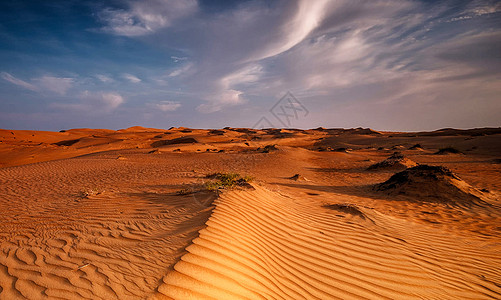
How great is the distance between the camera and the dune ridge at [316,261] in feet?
7.32

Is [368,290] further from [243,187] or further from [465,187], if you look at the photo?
[465,187]

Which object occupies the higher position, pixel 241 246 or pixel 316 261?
pixel 241 246

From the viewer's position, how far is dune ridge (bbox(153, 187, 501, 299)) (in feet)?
7.32

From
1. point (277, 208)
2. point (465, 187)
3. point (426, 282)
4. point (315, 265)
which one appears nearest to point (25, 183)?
point (277, 208)

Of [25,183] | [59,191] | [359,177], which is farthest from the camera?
[359,177]

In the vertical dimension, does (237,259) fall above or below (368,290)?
above

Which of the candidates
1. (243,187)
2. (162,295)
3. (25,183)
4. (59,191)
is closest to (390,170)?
(243,187)

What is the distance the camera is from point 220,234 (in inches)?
114

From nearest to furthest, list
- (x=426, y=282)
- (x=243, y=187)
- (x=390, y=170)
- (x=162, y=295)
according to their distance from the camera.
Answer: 1. (x=162, y=295)
2. (x=426, y=282)
3. (x=243, y=187)
4. (x=390, y=170)

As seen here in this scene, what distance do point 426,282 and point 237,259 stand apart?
2252mm

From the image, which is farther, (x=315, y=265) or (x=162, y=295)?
(x=315, y=265)

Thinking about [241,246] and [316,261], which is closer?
[241,246]

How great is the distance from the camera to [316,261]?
300 centimetres

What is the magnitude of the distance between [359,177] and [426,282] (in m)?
8.08
